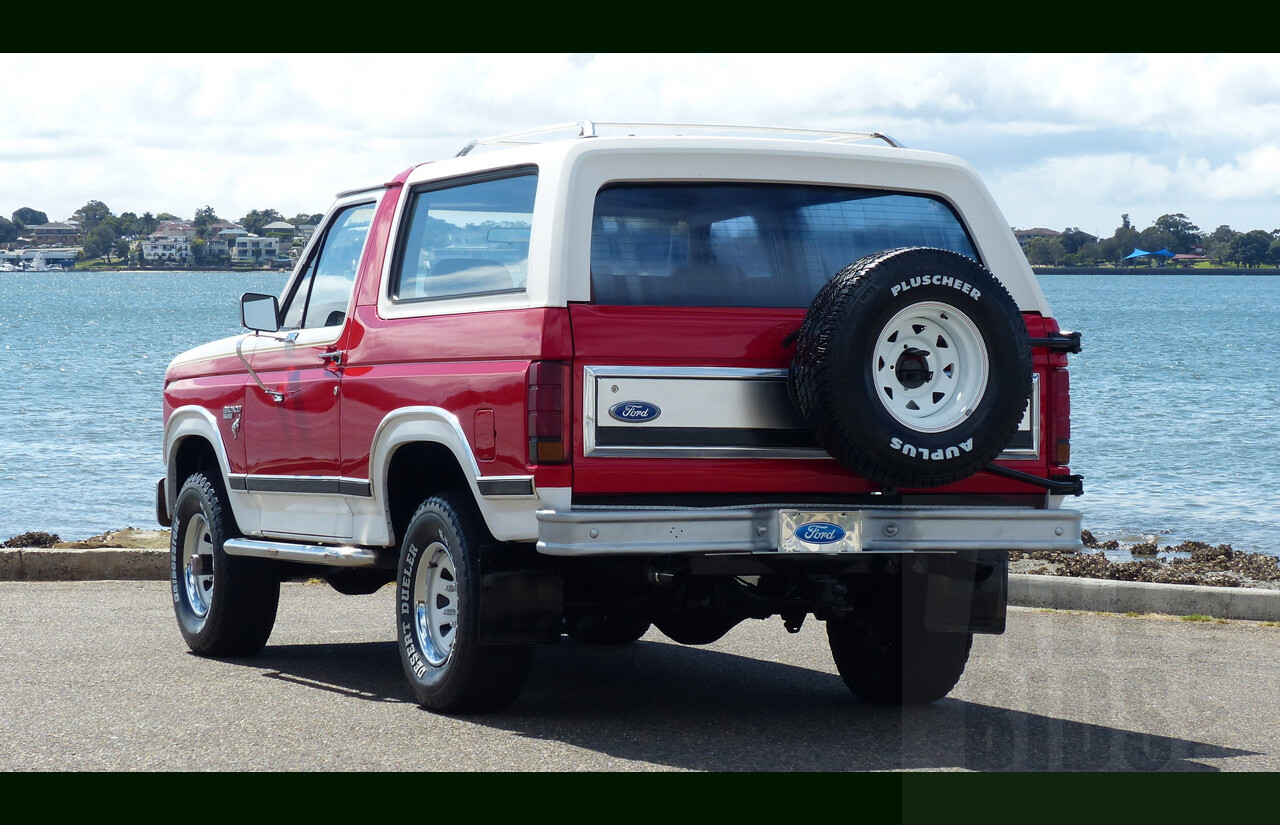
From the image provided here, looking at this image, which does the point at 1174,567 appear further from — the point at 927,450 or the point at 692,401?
the point at 692,401

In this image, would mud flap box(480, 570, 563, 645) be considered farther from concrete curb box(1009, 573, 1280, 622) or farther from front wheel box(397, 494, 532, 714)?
concrete curb box(1009, 573, 1280, 622)

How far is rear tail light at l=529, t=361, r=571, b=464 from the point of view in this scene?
5.98 metres

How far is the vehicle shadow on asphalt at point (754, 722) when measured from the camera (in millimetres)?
6070

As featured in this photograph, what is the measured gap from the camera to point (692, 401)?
6156mm

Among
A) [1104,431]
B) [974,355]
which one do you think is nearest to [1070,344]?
[974,355]

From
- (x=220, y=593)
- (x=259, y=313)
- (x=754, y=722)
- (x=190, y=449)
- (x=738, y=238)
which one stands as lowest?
(x=754, y=722)

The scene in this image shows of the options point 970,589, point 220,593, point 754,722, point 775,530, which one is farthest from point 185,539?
point 970,589

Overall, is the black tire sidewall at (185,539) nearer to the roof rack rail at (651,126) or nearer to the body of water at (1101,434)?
the roof rack rail at (651,126)

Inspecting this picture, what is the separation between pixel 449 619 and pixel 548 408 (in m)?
1.23

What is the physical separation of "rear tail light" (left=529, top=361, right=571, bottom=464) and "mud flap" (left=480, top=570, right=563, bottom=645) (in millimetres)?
578

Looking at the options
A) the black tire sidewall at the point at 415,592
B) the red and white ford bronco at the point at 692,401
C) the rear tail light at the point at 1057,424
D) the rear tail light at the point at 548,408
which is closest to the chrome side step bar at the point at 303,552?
the red and white ford bronco at the point at 692,401

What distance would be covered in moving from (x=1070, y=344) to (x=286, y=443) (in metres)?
3.57

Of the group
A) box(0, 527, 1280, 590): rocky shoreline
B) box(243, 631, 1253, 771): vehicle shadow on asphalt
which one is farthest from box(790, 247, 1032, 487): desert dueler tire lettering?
box(0, 527, 1280, 590): rocky shoreline

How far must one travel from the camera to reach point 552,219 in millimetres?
6250
